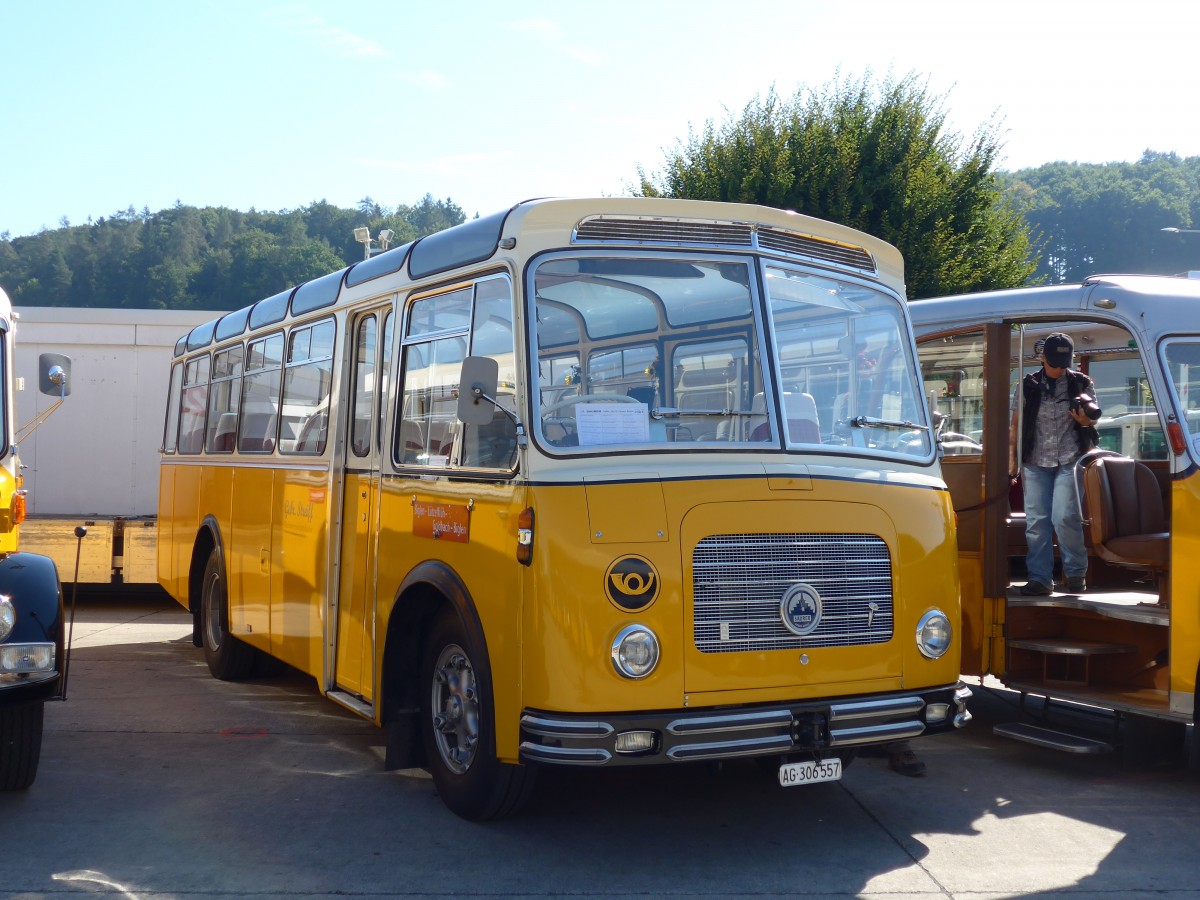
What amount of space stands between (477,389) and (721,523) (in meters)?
1.19

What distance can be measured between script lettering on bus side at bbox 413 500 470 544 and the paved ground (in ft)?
4.45

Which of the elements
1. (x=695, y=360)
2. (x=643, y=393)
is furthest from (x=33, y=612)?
(x=695, y=360)

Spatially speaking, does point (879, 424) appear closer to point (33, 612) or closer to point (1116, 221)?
point (33, 612)

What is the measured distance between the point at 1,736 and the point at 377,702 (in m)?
1.84

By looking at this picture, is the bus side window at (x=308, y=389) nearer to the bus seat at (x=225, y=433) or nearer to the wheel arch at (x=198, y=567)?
the bus seat at (x=225, y=433)

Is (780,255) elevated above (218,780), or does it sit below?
above

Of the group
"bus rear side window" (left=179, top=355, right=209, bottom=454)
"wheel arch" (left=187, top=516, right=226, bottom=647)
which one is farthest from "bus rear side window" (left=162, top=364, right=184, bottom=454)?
"wheel arch" (left=187, top=516, right=226, bottom=647)

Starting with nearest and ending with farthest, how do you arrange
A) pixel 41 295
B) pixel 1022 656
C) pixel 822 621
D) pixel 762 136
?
pixel 822 621 → pixel 1022 656 → pixel 762 136 → pixel 41 295

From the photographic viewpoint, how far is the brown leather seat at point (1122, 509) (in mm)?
7336

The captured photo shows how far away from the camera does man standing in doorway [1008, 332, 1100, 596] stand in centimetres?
773

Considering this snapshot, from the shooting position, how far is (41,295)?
203 feet

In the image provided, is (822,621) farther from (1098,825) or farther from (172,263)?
(172,263)

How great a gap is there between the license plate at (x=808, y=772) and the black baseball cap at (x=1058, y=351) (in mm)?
3467

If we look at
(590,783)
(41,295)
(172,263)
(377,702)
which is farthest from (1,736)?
(172,263)
